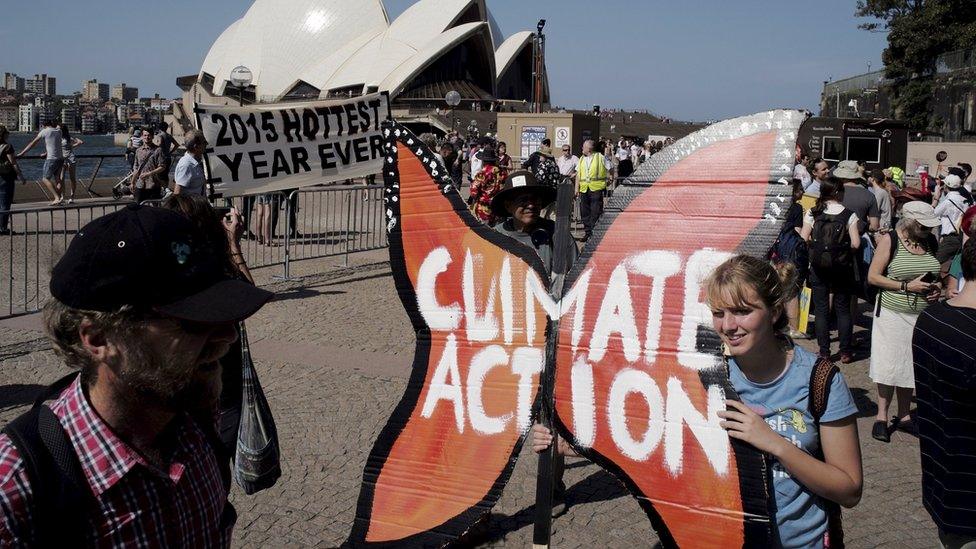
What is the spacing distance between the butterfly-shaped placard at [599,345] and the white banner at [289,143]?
6973 millimetres

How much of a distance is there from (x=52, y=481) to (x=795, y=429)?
1795mm

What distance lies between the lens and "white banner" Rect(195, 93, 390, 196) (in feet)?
30.4

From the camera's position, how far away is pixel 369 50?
61.9 metres

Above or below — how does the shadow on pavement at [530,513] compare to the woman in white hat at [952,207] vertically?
below

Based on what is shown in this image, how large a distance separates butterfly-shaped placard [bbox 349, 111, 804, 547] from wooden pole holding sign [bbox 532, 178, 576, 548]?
2cm

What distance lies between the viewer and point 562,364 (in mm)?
2494

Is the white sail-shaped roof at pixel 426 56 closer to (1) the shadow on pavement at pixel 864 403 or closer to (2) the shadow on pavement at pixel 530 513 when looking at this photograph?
(1) the shadow on pavement at pixel 864 403

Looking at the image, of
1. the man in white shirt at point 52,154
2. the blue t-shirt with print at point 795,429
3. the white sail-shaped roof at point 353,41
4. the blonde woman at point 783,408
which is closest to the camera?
the blonde woman at point 783,408

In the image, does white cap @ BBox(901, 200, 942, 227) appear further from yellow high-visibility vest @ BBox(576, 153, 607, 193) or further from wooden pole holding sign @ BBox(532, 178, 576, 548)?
yellow high-visibility vest @ BBox(576, 153, 607, 193)

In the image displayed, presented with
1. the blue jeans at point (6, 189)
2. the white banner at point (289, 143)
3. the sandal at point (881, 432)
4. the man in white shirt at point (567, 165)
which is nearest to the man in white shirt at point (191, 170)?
the white banner at point (289, 143)

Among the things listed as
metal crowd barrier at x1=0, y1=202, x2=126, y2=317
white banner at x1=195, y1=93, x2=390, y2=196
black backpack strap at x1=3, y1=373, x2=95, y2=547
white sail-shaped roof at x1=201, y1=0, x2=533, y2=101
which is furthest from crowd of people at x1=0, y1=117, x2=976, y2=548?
white sail-shaped roof at x1=201, y1=0, x2=533, y2=101

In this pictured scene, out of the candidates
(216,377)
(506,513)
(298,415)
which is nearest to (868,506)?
(506,513)

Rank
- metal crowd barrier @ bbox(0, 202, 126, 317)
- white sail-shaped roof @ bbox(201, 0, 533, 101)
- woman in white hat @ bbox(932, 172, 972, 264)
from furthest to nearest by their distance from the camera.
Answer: white sail-shaped roof @ bbox(201, 0, 533, 101) < woman in white hat @ bbox(932, 172, 972, 264) < metal crowd barrier @ bbox(0, 202, 126, 317)

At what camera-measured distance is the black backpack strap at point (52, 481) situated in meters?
1.43
